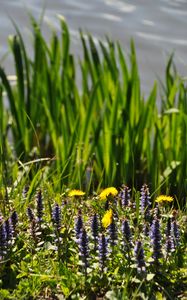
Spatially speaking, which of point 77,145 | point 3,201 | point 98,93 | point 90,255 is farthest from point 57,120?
point 90,255

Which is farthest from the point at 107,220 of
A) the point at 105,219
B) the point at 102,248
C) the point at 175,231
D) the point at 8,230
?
the point at 8,230

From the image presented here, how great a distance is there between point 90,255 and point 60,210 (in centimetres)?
22

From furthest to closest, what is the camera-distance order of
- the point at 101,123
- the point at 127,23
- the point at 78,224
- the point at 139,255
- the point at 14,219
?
the point at 127,23 → the point at 101,123 → the point at 14,219 → the point at 78,224 → the point at 139,255

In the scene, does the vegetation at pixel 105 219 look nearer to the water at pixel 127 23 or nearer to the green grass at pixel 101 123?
the green grass at pixel 101 123

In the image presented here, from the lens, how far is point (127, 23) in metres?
7.75

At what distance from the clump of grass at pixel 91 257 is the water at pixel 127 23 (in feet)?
12.6

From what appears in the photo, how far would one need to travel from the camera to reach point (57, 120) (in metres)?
4.94

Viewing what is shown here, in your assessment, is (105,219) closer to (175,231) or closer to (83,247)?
(83,247)

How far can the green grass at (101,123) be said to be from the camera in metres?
4.42

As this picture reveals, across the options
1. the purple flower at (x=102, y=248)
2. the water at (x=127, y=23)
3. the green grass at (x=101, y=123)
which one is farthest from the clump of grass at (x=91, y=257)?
the water at (x=127, y=23)

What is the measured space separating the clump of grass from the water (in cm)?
385

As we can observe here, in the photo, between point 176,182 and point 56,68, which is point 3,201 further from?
point 56,68

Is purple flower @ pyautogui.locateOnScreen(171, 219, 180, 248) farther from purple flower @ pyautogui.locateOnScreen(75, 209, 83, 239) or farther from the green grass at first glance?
the green grass

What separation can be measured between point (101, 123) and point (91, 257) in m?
1.70
